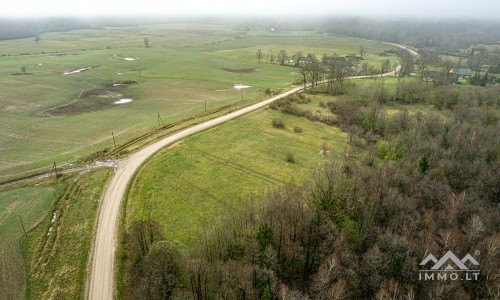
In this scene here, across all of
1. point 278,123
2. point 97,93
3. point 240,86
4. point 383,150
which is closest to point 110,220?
point 278,123

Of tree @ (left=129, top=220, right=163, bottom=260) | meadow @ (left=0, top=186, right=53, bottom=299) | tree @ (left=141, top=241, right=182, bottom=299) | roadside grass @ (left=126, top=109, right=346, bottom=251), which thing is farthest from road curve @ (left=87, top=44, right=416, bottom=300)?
meadow @ (left=0, top=186, right=53, bottom=299)

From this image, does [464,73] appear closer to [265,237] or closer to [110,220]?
[265,237]

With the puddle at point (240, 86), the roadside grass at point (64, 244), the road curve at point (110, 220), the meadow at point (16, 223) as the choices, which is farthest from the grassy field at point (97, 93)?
the roadside grass at point (64, 244)

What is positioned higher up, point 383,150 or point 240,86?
point 240,86

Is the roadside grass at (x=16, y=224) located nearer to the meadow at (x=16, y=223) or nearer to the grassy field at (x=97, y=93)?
the meadow at (x=16, y=223)

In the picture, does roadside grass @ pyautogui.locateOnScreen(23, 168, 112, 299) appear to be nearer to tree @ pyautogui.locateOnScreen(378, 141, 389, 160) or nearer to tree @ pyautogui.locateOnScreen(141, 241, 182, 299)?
tree @ pyautogui.locateOnScreen(141, 241, 182, 299)
